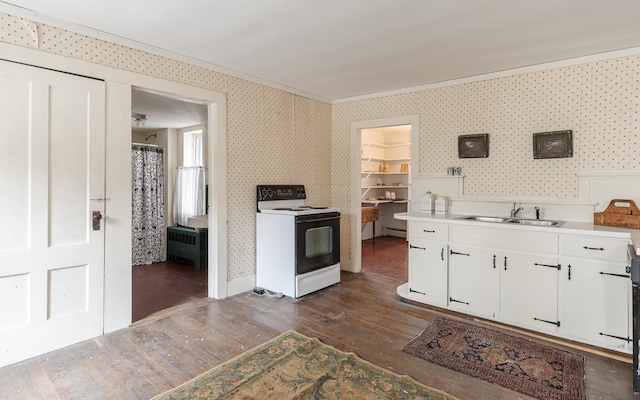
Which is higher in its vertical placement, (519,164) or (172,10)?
(172,10)

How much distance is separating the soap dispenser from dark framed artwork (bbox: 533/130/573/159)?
1090 mm

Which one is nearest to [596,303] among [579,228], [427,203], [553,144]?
[579,228]

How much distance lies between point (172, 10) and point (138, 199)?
11.7 ft

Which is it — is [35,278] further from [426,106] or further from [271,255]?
[426,106]

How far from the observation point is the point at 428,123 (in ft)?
13.3

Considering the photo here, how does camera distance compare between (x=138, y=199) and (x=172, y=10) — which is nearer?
(x=172, y=10)

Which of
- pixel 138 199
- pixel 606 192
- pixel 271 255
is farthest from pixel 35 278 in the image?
pixel 606 192

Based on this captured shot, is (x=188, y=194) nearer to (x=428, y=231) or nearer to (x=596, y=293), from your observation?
(x=428, y=231)

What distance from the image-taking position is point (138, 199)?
16.9ft

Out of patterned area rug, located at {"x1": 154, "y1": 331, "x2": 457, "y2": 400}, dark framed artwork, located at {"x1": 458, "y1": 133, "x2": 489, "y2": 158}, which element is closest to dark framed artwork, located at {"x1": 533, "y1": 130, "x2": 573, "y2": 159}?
dark framed artwork, located at {"x1": 458, "y1": 133, "x2": 489, "y2": 158}

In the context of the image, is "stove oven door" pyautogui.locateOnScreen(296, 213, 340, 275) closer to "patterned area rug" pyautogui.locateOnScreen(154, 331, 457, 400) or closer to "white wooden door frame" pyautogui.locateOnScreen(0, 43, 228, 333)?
"patterned area rug" pyautogui.locateOnScreen(154, 331, 457, 400)

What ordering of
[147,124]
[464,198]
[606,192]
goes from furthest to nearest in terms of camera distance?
[147,124], [464,198], [606,192]

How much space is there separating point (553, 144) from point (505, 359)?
6.79 ft

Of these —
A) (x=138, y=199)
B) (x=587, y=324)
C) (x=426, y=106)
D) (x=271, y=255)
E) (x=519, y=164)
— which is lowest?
(x=587, y=324)
